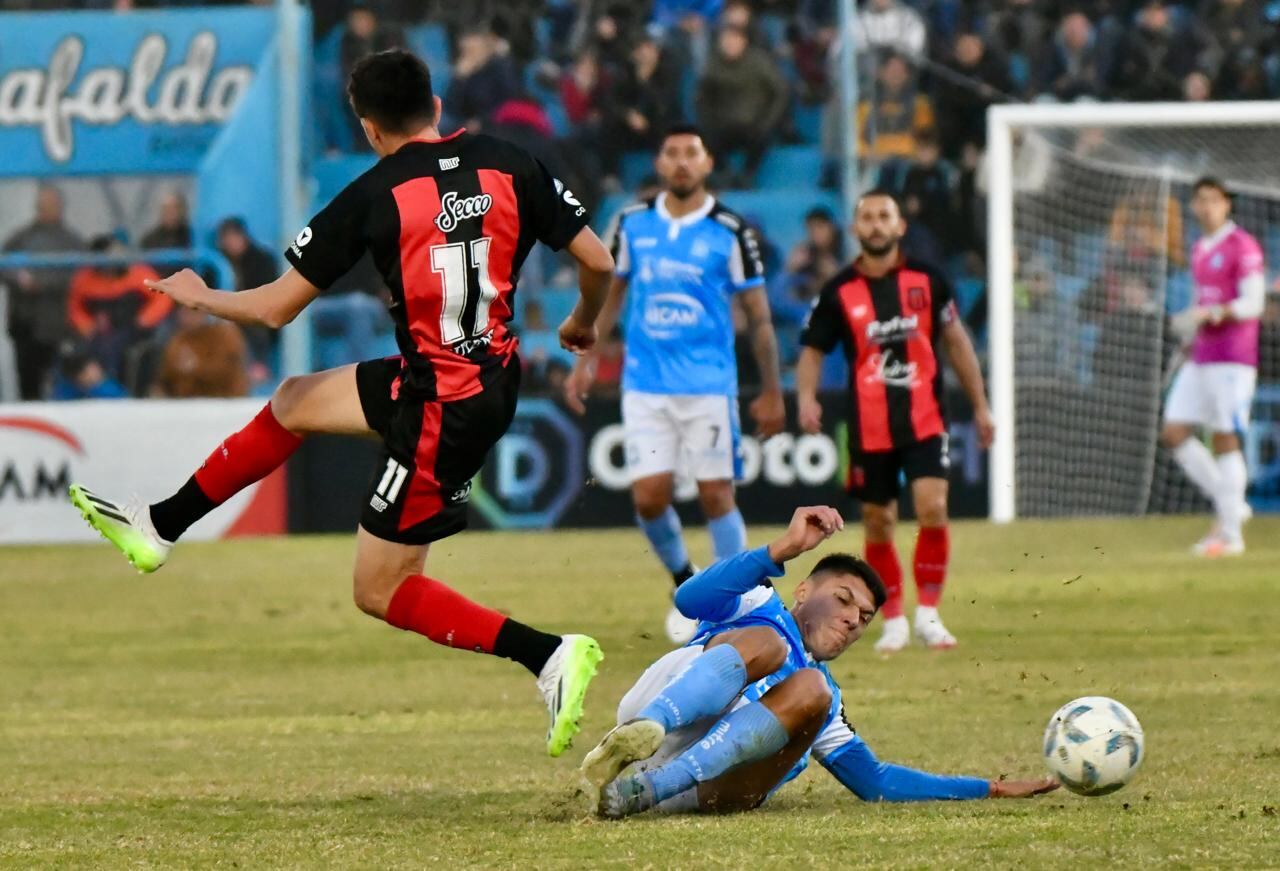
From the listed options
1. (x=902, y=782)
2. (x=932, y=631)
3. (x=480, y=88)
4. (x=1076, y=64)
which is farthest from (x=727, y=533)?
(x=1076, y=64)

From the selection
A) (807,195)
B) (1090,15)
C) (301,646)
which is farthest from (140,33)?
(301,646)

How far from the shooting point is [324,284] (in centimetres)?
627

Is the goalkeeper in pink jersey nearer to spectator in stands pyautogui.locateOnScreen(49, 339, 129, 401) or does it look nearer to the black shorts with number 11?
spectator in stands pyautogui.locateOnScreen(49, 339, 129, 401)

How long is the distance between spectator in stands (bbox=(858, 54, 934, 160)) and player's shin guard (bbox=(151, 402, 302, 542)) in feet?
46.2

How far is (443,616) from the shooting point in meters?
6.41

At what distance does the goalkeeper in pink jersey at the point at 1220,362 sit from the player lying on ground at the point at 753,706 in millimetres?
9646

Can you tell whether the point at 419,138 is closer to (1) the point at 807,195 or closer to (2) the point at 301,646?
(2) the point at 301,646

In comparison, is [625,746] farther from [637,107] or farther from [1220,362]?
[637,107]

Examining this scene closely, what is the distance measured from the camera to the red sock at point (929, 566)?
10.5 metres

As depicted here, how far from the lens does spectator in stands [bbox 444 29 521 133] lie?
2073cm

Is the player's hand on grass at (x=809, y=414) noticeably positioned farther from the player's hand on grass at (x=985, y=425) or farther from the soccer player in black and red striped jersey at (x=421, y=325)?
the soccer player in black and red striped jersey at (x=421, y=325)

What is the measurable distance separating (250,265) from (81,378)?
175cm

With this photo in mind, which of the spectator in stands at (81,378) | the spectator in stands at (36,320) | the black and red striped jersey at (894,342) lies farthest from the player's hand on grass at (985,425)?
the spectator in stands at (36,320)

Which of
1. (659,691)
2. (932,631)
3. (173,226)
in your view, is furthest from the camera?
(173,226)
